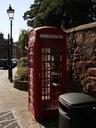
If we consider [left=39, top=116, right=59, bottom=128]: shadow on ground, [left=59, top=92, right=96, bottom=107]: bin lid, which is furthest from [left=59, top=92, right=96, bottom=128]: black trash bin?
[left=39, top=116, right=59, bottom=128]: shadow on ground

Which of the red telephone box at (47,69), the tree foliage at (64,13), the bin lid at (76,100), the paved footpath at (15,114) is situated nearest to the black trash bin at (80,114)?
the bin lid at (76,100)

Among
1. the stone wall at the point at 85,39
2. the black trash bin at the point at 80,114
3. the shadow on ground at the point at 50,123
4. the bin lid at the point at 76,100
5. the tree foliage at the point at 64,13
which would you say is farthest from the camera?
the tree foliage at the point at 64,13

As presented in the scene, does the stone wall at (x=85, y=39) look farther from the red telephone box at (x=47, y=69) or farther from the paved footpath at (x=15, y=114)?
the paved footpath at (x=15, y=114)

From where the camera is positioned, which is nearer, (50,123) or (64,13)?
(50,123)

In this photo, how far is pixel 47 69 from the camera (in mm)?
8875

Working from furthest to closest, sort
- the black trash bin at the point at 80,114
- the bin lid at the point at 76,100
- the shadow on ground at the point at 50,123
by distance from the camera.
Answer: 1. the shadow on ground at the point at 50,123
2. the bin lid at the point at 76,100
3. the black trash bin at the point at 80,114

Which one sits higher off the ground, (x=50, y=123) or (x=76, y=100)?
(x=76, y=100)

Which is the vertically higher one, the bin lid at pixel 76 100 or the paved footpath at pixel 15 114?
the bin lid at pixel 76 100

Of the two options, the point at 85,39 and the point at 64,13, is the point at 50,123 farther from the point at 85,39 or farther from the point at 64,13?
the point at 64,13

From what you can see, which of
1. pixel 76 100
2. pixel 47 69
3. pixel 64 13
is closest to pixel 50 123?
pixel 47 69

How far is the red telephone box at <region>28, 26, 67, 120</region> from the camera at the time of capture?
860cm

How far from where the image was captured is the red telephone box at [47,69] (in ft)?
28.2

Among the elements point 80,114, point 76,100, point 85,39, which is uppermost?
point 85,39

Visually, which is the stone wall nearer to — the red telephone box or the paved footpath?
the red telephone box
